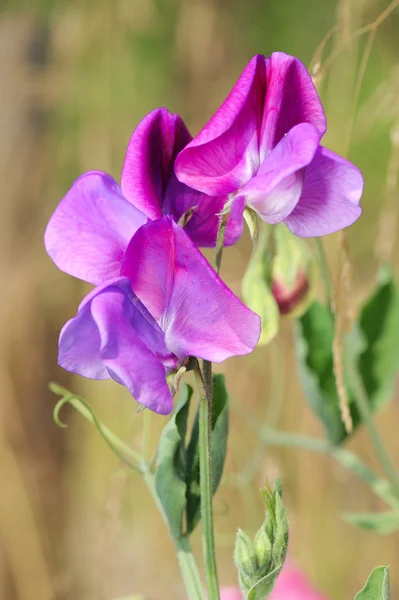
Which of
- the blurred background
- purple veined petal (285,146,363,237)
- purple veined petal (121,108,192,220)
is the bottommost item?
the blurred background

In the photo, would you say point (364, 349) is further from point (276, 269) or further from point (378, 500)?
point (378, 500)

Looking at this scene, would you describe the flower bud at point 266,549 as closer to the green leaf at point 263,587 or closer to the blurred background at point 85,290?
the green leaf at point 263,587

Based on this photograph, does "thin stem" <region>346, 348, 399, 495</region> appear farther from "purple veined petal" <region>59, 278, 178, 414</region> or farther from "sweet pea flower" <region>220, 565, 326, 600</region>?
"purple veined petal" <region>59, 278, 178, 414</region>

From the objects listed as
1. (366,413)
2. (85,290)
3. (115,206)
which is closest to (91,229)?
(115,206)

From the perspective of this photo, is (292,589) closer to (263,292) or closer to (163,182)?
(263,292)

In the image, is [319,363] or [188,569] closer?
[188,569]

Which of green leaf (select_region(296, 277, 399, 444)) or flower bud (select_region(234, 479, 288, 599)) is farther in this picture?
green leaf (select_region(296, 277, 399, 444))

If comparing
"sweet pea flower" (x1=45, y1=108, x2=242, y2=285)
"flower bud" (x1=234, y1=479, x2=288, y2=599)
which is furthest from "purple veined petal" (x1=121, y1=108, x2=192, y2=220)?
"flower bud" (x1=234, y1=479, x2=288, y2=599)

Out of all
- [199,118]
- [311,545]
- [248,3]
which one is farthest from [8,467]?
[248,3]
